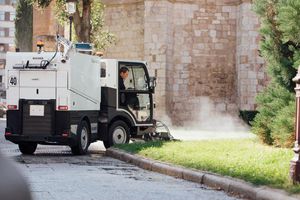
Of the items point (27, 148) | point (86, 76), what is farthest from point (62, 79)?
point (27, 148)

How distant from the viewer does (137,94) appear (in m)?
17.6

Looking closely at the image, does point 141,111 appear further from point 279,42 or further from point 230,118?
point 230,118

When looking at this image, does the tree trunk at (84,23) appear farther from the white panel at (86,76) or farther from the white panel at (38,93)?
the white panel at (38,93)

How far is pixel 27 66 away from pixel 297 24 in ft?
21.0

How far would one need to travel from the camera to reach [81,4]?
26938mm

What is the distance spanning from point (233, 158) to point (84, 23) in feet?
47.6

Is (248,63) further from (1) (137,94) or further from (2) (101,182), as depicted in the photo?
(2) (101,182)

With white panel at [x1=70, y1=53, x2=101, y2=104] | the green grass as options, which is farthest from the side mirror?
the green grass

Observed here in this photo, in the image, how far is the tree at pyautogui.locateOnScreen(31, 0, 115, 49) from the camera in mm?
24750

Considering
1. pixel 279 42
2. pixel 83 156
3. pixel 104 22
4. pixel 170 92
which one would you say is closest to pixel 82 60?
pixel 83 156

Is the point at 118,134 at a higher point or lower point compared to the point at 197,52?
lower

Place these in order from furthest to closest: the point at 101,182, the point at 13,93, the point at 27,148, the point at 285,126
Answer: the point at 27,148 < the point at 13,93 < the point at 285,126 < the point at 101,182

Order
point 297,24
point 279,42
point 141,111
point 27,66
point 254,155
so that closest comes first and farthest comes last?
1. point 254,155
2. point 297,24
3. point 279,42
4. point 27,66
5. point 141,111

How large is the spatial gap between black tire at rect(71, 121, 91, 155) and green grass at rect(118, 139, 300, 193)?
104 centimetres
